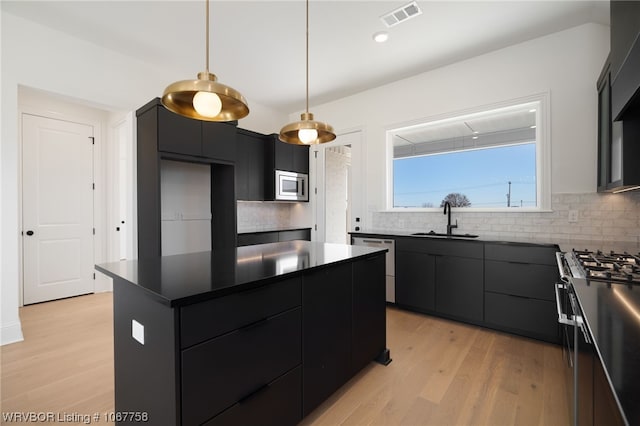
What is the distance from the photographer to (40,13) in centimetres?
275

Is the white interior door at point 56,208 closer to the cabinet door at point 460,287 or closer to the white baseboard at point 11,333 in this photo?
→ the white baseboard at point 11,333

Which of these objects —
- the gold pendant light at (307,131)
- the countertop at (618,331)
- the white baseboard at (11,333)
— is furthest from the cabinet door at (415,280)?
the white baseboard at (11,333)

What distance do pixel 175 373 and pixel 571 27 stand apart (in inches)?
166

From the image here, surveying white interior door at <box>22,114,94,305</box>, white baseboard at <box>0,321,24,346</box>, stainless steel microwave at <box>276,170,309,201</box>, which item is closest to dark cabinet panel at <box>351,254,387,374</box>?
stainless steel microwave at <box>276,170,309,201</box>

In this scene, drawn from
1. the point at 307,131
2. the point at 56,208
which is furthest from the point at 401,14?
the point at 56,208

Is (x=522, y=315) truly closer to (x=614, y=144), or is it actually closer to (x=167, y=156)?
(x=614, y=144)

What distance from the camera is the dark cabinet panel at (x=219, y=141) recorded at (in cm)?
357

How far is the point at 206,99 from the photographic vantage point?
1558 mm

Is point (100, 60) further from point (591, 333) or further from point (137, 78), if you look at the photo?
point (591, 333)

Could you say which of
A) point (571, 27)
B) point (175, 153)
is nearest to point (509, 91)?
point (571, 27)

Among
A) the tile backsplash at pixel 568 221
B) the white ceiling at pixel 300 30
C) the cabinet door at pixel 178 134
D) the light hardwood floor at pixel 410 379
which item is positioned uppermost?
the white ceiling at pixel 300 30

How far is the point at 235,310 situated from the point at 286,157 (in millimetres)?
3785

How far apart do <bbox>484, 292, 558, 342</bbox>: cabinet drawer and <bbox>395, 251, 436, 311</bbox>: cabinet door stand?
558mm

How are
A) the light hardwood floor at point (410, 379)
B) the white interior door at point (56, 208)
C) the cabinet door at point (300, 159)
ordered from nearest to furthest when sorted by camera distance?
the light hardwood floor at point (410, 379), the white interior door at point (56, 208), the cabinet door at point (300, 159)
